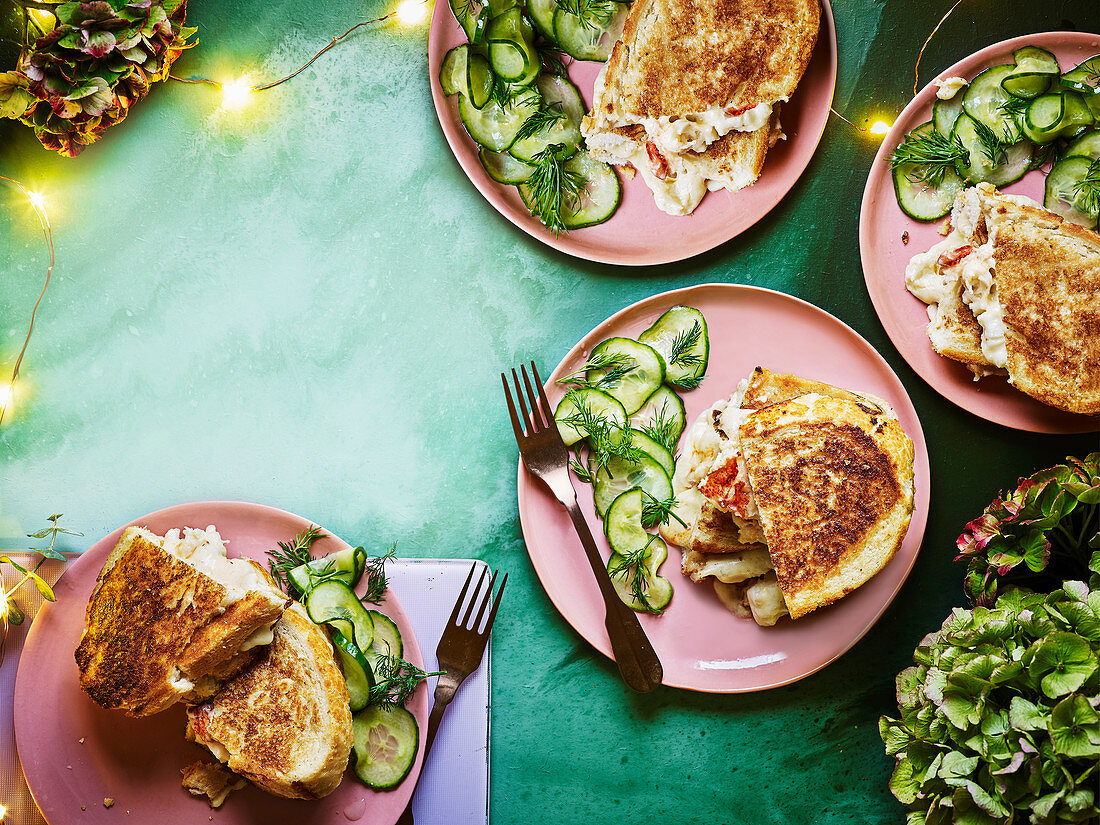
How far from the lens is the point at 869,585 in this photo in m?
2.78

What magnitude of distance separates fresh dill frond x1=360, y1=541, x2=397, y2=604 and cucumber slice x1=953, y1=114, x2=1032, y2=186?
2.56 m

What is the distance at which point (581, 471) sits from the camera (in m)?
2.77

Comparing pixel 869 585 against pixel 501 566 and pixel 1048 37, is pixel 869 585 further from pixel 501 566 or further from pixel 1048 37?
pixel 1048 37

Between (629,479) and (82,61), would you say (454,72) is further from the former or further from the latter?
(629,479)

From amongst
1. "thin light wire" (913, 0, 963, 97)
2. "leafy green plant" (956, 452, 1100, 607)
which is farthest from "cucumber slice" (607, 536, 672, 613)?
"thin light wire" (913, 0, 963, 97)

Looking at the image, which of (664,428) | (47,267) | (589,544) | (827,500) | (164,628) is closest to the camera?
(164,628)

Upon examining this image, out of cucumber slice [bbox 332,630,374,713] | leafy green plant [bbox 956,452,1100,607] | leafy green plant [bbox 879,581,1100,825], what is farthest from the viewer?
cucumber slice [bbox 332,630,374,713]

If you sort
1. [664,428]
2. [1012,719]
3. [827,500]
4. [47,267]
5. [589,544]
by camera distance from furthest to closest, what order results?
[47,267] < [664,428] < [589,544] < [827,500] < [1012,719]

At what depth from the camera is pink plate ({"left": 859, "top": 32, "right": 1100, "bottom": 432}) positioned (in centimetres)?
280

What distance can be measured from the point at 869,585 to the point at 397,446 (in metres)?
1.82

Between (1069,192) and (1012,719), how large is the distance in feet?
6.16

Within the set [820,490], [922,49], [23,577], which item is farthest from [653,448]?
[23,577]

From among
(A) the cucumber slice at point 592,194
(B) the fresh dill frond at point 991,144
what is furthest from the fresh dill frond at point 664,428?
(B) the fresh dill frond at point 991,144

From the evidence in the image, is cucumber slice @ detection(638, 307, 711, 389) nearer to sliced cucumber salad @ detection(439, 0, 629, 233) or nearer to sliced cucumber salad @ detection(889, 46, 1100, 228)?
sliced cucumber salad @ detection(439, 0, 629, 233)
